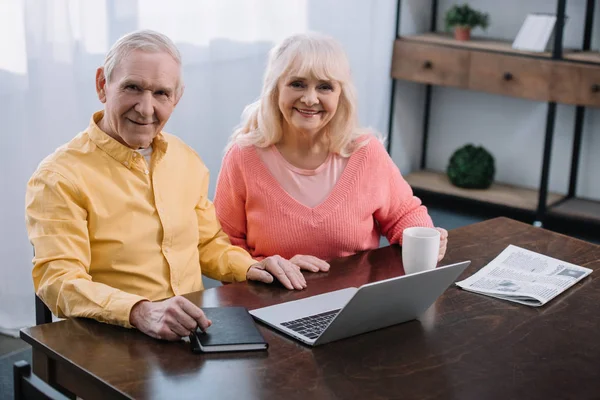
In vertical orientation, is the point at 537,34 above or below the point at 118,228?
above

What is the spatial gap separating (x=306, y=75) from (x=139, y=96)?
1.86 ft

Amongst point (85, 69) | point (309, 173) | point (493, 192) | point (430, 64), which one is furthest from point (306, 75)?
point (493, 192)

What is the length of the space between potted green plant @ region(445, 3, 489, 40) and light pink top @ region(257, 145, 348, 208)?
8.47 feet

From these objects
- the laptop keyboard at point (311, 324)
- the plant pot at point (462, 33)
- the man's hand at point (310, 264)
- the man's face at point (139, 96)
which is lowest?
the laptop keyboard at point (311, 324)

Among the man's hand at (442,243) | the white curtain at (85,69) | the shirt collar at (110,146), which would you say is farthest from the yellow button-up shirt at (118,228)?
the white curtain at (85,69)

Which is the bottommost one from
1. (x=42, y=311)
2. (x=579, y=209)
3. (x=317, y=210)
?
(x=579, y=209)

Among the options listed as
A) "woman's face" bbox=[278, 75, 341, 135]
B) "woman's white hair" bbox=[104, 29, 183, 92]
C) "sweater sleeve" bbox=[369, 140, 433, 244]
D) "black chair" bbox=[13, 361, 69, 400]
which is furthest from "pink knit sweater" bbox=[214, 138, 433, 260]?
"black chair" bbox=[13, 361, 69, 400]

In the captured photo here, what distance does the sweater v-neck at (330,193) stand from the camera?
2.24m

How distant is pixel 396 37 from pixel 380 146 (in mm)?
2574

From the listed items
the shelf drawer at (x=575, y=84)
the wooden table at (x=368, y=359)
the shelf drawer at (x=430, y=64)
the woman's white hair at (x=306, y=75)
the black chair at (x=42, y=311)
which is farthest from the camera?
the shelf drawer at (x=430, y=64)

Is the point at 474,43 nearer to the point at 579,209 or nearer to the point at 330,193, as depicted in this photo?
the point at 579,209

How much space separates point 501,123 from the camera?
492 cm

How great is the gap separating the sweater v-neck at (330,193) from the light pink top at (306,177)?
1 centimetres

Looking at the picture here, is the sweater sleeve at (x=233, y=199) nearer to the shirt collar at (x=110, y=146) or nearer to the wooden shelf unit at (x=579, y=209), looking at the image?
the shirt collar at (x=110, y=146)
